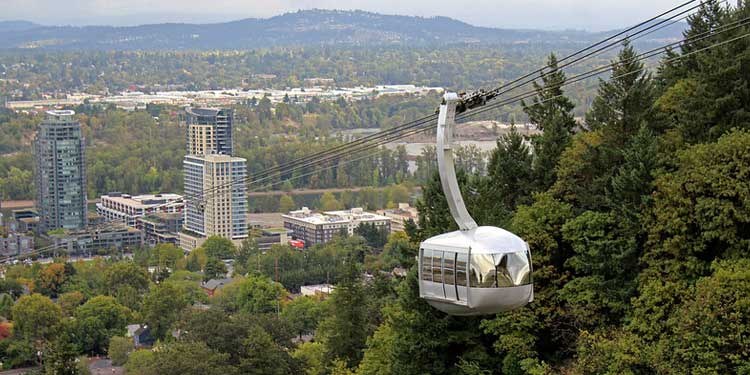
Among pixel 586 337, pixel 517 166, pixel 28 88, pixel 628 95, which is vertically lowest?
pixel 28 88

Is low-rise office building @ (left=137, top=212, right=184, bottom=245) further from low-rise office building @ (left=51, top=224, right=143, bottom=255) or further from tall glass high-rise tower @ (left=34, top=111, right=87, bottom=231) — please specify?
tall glass high-rise tower @ (left=34, top=111, right=87, bottom=231)

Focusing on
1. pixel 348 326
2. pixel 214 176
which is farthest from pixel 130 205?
pixel 348 326

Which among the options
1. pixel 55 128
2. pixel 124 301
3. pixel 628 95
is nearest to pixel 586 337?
pixel 628 95

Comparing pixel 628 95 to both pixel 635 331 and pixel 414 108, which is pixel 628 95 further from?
pixel 414 108

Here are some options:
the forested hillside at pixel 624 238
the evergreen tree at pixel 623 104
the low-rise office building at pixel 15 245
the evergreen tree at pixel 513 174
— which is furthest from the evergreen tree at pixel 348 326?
the low-rise office building at pixel 15 245

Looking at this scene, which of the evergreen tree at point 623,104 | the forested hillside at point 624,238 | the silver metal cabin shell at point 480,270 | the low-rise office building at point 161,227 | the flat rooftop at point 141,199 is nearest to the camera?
the silver metal cabin shell at point 480,270

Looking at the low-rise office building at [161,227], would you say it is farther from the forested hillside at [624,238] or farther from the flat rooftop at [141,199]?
the forested hillside at [624,238]

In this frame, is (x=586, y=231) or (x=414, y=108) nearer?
(x=586, y=231)
